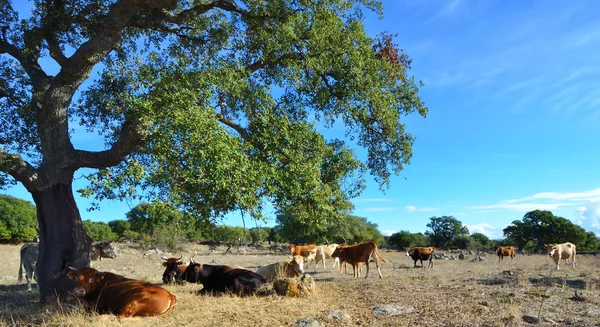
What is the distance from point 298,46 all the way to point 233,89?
2.64 m

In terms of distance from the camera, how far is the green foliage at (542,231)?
194ft

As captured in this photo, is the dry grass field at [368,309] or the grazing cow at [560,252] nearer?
the dry grass field at [368,309]

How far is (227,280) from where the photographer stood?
10148 millimetres

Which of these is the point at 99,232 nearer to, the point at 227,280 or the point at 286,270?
the point at 286,270

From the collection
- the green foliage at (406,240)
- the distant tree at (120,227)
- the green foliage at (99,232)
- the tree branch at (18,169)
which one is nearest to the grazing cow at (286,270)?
the tree branch at (18,169)

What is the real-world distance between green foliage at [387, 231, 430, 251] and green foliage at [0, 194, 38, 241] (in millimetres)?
56251

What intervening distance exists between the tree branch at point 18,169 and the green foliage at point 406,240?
69580 mm

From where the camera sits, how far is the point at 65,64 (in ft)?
31.4

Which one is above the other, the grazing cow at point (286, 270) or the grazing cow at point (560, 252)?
the grazing cow at point (560, 252)

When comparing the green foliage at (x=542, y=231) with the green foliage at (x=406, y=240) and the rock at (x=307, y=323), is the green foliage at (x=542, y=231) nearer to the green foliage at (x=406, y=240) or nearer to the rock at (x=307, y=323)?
the green foliage at (x=406, y=240)

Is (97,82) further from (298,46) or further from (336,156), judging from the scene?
(336,156)

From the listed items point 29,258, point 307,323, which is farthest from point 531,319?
point 29,258

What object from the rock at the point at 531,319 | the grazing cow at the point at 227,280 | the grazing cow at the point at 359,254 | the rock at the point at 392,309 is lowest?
the rock at the point at 392,309

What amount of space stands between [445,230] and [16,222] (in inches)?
2702
